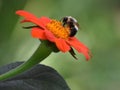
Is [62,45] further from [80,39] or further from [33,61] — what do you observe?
[80,39]

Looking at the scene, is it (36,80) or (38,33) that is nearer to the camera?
(38,33)

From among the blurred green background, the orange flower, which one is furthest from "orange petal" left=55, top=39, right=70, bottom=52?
the blurred green background

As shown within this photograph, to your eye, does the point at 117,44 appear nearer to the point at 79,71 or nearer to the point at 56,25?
the point at 79,71

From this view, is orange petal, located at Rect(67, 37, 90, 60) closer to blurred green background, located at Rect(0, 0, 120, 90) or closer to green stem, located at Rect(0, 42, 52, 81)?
green stem, located at Rect(0, 42, 52, 81)

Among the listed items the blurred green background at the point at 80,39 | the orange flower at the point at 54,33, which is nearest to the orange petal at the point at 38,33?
the orange flower at the point at 54,33

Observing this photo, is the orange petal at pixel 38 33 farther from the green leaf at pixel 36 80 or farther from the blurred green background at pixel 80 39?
the blurred green background at pixel 80 39

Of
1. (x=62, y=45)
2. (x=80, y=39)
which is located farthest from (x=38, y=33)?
(x=80, y=39)

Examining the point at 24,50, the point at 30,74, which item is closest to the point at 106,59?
the point at 24,50
